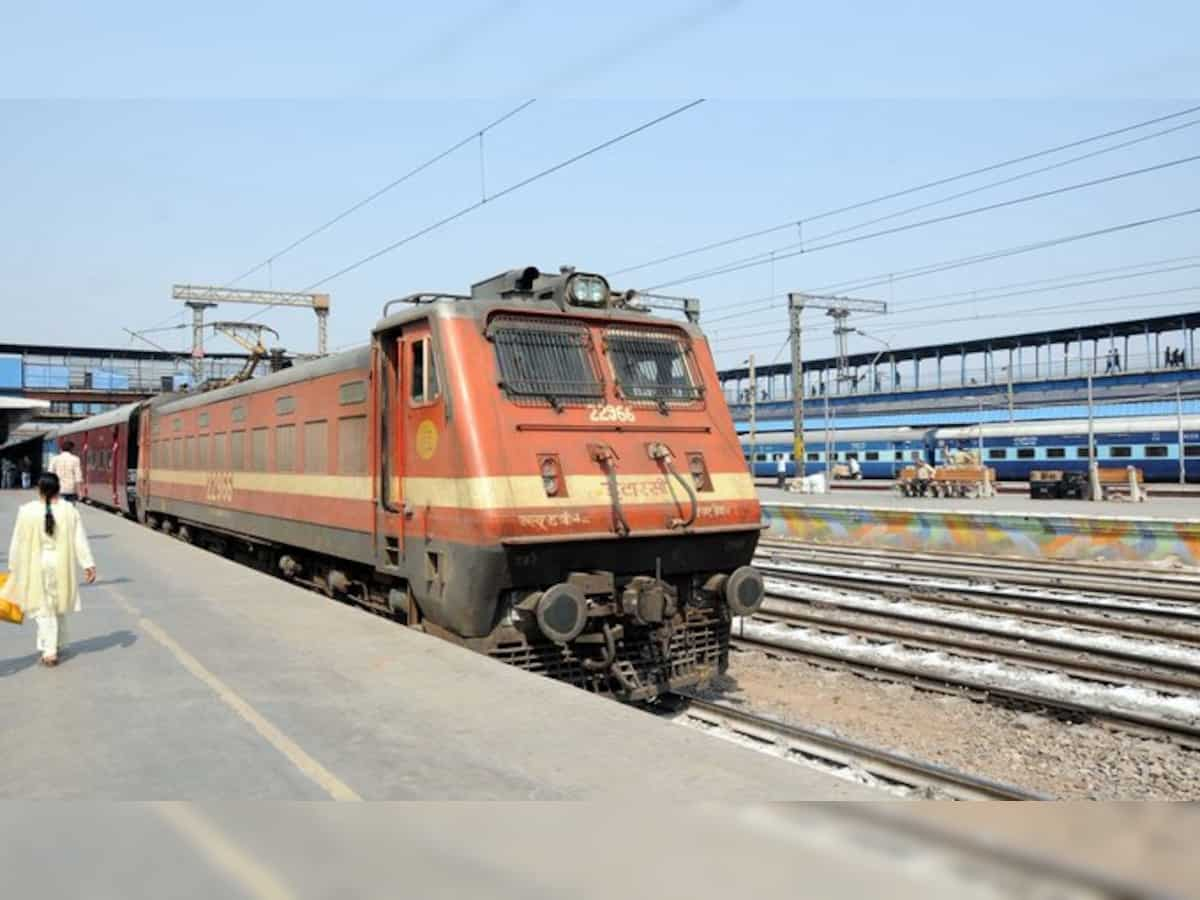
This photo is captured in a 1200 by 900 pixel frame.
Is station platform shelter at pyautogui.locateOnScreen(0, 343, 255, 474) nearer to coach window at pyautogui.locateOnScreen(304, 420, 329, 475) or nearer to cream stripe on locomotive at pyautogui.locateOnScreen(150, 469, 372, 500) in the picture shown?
cream stripe on locomotive at pyautogui.locateOnScreen(150, 469, 372, 500)

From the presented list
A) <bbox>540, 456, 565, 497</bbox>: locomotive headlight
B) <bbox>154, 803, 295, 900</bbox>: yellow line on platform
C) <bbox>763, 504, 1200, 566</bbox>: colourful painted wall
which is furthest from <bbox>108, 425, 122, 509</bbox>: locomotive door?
<bbox>154, 803, 295, 900</bbox>: yellow line on platform

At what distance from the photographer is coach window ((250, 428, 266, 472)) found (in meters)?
11.4

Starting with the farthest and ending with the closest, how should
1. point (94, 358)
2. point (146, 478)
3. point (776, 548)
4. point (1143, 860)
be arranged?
point (94, 358)
point (776, 548)
point (146, 478)
point (1143, 860)

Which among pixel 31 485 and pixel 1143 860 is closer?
pixel 1143 860

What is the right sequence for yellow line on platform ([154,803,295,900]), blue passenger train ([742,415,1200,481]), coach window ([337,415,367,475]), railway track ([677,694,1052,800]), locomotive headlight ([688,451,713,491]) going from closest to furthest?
yellow line on platform ([154,803,295,900]), railway track ([677,694,1052,800]), locomotive headlight ([688,451,713,491]), coach window ([337,415,367,475]), blue passenger train ([742,415,1200,481])

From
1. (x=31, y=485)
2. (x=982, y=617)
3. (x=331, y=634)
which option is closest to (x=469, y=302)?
(x=331, y=634)

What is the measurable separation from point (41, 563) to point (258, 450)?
492 centimetres

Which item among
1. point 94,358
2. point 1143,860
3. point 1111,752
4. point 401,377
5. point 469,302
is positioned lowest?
point 1111,752

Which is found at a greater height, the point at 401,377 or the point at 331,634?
the point at 401,377

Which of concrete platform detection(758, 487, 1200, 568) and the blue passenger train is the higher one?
the blue passenger train

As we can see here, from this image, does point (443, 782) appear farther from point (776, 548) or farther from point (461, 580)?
point (776, 548)

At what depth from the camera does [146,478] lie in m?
19.4

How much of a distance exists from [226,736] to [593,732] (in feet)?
6.54

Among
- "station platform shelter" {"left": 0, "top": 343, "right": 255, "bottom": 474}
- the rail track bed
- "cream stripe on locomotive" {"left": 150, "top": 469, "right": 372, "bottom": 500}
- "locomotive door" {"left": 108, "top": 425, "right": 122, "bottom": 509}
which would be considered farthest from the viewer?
"station platform shelter" {"left": 0, "top": 343, "right": 255, "bottom": 474}
